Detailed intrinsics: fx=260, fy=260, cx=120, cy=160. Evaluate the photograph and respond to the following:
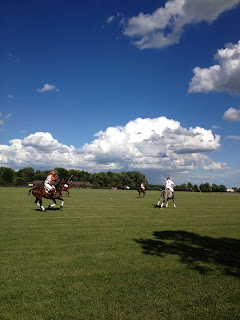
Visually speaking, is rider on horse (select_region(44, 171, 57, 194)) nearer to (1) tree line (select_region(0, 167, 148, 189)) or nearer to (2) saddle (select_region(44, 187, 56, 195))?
(2) saddle (select_region(44, 187, 56, 195))

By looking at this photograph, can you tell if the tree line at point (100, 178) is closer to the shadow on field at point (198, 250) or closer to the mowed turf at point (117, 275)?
the shadow on field at point (198, 250)

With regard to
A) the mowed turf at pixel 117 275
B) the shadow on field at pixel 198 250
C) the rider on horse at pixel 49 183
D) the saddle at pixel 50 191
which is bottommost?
the mowed turf at pixel 117 275

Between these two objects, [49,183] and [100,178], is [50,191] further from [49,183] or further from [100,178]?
[100,178]

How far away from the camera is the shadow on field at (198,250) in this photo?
6492 millimetres

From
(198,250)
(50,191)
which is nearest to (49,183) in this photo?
(50,191)

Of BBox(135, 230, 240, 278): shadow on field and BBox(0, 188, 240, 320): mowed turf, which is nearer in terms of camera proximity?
BBox(0, 188, 240, 320): mowed turf

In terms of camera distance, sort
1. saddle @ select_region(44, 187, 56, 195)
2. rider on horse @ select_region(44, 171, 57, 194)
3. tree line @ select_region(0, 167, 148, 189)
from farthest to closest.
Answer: tree line @ select_region(0, 167, 148, 189)
saddle @ select_region(44, 187, 56, 195)
rider on horse @ select_region(44, 171, 57, 194)

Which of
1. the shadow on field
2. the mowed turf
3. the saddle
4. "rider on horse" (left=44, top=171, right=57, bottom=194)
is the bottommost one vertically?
the mowed turf

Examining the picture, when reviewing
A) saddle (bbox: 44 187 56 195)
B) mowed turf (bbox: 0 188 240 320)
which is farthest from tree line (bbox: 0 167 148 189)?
mowed turf (bbox: 0 188 240 320)

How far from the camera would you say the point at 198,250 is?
311 inches

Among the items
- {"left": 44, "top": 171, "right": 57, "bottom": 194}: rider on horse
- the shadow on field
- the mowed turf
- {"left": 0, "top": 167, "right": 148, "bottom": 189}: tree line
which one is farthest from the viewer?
{"left": 0, "top": 167, "right": 148, "bottom": 189}: tree line

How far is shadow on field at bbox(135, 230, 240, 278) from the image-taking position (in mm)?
6492

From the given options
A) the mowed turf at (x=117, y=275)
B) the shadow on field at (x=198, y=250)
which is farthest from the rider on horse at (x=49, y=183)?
the shadow on field at (x=198, y=250)

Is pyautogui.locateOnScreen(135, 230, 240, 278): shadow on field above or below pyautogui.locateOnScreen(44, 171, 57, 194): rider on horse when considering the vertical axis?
below
